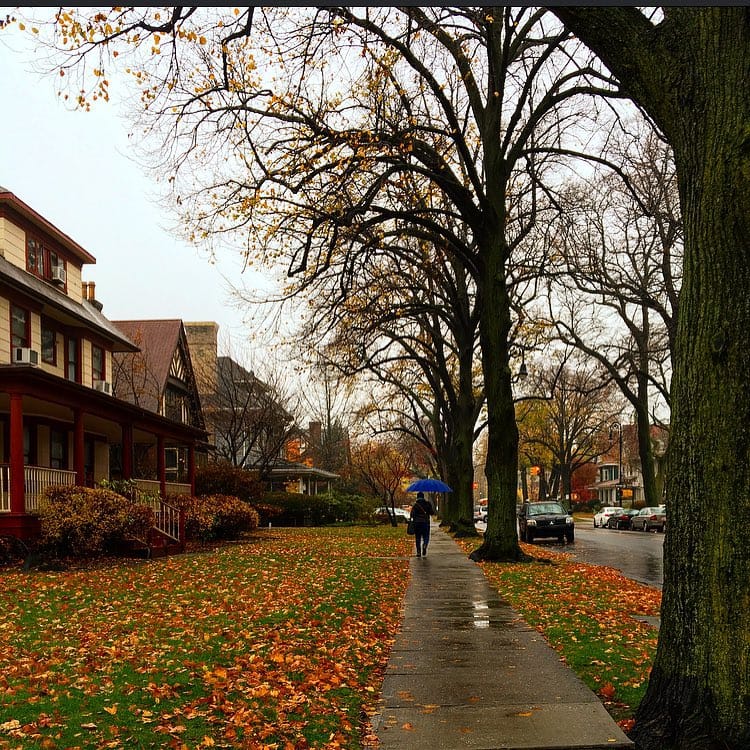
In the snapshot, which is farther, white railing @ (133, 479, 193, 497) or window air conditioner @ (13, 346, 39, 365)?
white railing @ (133, 479, 193, 497)

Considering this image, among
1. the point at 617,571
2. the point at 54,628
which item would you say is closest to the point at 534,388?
the point at 617,571

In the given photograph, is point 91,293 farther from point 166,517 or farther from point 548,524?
point 548,524

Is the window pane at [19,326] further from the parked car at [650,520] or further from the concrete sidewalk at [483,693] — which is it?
the parked car at [650,520]

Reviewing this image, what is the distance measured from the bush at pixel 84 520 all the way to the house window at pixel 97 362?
12.2 metres

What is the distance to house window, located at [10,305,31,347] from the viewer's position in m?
23.9

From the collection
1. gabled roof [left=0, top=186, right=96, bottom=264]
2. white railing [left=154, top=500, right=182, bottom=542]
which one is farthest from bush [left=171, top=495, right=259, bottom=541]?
gabled roof [left=0, top=186, right=96, bottom=264]

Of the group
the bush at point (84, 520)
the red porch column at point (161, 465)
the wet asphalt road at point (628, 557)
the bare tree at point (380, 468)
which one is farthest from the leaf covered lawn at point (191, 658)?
the bare tree at point (380, 468)

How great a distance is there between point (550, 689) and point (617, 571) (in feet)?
45.4

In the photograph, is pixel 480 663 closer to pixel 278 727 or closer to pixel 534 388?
pixel 278 727

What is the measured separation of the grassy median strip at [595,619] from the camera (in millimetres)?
7277

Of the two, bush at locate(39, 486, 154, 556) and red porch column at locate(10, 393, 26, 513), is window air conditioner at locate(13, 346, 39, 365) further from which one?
bush at locate(39, 486, 154, 556)

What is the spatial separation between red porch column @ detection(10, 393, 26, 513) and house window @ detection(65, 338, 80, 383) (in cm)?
965

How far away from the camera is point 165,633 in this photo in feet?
32.3

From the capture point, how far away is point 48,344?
88.9 feet
